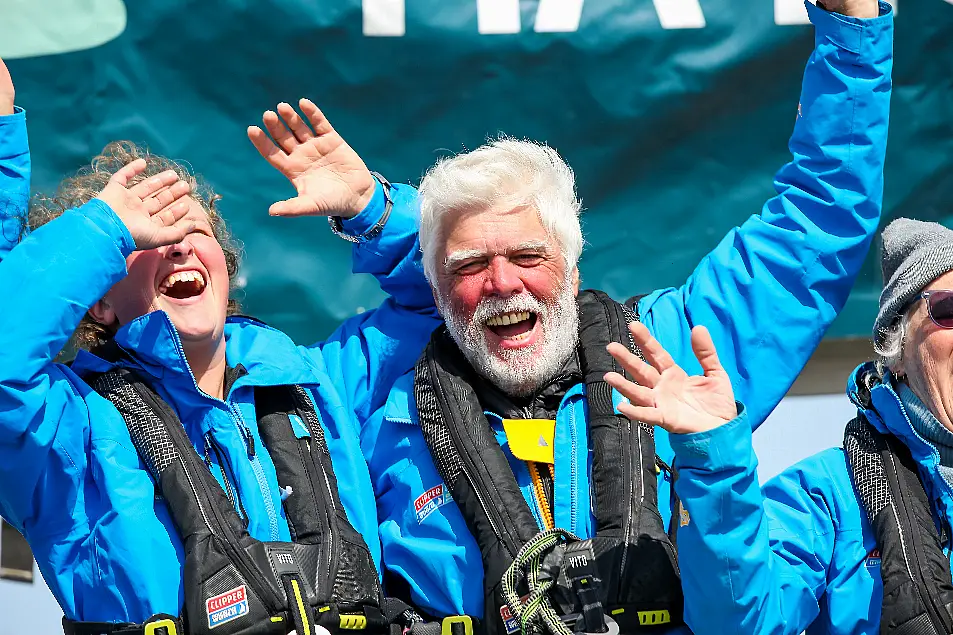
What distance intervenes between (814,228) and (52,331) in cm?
170

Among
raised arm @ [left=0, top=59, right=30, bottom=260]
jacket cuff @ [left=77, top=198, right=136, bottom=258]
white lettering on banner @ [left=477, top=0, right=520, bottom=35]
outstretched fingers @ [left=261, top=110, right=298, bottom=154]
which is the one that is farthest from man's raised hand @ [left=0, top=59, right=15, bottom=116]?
white lettering on banner @ [left=477, top=0, right=520, bottom=35]

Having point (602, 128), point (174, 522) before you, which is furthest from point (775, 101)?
point (174, 522)

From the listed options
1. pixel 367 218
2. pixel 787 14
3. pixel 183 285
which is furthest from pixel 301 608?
pixel 787 14

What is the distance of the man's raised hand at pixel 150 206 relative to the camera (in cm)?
240

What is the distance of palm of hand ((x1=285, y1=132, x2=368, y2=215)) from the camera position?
287 centimetres

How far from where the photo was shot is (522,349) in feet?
8.80

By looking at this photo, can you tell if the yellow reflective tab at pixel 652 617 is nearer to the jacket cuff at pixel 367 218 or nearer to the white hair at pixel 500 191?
the white hair at pixel 500 191

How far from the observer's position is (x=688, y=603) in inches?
86.7

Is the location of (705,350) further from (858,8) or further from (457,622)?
(858,8)

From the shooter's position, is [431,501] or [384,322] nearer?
[431,501]

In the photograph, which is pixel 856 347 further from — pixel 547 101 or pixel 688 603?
pixel 688 603

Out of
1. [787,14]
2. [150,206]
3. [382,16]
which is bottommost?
[150,206]

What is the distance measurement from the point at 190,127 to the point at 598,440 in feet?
6.28

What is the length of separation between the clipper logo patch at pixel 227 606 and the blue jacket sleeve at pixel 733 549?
87 cm
